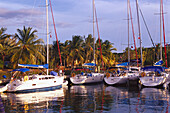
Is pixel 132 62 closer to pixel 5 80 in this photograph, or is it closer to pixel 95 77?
pixel 95 77

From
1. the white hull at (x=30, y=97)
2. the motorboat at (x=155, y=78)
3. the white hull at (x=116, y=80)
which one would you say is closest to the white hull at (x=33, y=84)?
the white hull at (x=30, y=97)

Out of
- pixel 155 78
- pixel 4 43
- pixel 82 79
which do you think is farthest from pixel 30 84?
pixel 4 43

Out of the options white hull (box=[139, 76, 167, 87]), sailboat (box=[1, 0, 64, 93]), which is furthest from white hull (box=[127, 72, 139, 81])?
sailboat (box=[1, 0, 64, 93])

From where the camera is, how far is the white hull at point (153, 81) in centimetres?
3484

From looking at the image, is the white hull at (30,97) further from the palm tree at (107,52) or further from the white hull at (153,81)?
the palm tree at (107,52)

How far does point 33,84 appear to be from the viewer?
31109mm

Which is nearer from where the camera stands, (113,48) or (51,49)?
(51,49)

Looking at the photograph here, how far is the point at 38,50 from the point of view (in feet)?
170

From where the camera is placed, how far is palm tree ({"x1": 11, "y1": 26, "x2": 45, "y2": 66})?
48.5 m

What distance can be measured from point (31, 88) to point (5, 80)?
11.5 meters

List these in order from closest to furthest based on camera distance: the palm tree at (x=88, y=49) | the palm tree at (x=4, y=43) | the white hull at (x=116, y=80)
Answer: the white hull at (x=116, y=80) < the palm tree at (x=4, y=43) < the palm tree at (x=88, y=49)

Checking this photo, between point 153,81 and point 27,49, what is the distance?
2590cm

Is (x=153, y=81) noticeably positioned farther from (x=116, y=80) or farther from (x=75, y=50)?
(x=75, y=50)

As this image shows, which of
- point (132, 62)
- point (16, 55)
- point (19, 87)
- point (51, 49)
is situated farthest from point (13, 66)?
point (132, 62)
